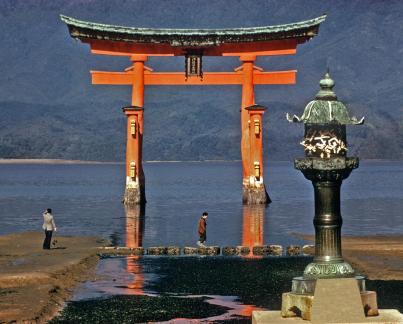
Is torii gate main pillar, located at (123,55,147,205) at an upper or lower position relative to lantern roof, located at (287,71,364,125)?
upper

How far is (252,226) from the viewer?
43.9m

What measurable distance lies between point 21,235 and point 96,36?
14.7 meters

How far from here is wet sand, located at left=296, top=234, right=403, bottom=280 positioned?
25.3 metres

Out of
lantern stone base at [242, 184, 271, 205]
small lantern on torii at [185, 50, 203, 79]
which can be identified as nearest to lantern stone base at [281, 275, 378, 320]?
small lantern on torii at [185, 50, 203, 79]

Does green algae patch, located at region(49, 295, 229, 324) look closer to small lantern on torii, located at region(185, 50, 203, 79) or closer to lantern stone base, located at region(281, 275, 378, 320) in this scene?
lantern stone base, located at region(281, 275, 378, 320)

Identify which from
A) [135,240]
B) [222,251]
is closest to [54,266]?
[222,251]

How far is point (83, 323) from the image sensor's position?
1828 cm

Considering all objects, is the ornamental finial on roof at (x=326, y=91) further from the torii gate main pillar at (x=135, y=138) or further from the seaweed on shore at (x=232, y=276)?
the torii gate main pillar at (x=135, y=138)

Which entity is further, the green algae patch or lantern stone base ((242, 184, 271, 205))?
lantern stone base ((242, 184, 271, 205))

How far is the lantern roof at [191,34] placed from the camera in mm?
50062

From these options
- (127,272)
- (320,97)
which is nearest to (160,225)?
(127,272)

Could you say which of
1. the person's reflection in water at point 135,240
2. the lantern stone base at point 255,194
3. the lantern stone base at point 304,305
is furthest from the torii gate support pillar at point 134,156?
the lantern stone base at point 304,305

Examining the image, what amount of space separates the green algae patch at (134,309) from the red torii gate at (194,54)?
30.1 meters

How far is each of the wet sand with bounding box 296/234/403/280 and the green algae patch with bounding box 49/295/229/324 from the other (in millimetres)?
6334
